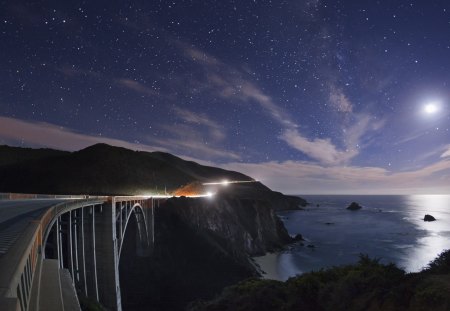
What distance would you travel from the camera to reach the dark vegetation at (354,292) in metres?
12.6

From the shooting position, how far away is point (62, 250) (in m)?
17.7

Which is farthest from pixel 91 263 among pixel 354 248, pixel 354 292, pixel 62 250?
pixel 354 248

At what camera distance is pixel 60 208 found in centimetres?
1454

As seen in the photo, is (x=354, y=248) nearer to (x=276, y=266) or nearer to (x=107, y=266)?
(x=276, y=266)

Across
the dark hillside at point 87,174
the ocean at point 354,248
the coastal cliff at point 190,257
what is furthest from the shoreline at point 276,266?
the dark hillside at point 87,174

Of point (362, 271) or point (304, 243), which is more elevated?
point (362, 271)

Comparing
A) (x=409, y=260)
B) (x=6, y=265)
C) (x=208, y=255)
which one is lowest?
(x=409, y=260)

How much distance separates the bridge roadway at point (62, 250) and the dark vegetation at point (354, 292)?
8.84 metres

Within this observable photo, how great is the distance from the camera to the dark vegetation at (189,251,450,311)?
12.6 m

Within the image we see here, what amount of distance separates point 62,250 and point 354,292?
49.2 feet

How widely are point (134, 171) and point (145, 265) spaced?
292 feet

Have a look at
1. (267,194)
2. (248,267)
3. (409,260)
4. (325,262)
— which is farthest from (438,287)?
(267,194)

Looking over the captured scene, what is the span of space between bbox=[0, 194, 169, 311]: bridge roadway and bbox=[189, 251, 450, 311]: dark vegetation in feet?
29.0

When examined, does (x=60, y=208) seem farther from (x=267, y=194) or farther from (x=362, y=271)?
(x=267, y=194)
